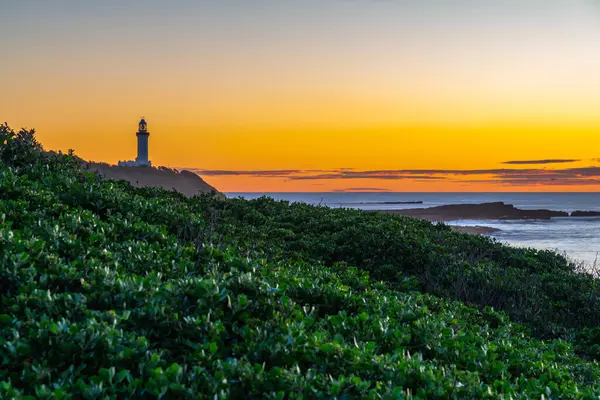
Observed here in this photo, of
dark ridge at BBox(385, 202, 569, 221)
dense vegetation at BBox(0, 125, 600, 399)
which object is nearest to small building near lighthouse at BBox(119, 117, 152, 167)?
dark ridge at BBox(385, 202, 569, 221)

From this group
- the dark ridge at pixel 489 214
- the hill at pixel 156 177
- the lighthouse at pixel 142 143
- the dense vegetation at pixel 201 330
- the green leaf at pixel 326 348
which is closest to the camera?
the dense vegetation at pixel 201 330

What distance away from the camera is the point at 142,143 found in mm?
77438

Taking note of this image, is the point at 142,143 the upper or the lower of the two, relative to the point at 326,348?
upper

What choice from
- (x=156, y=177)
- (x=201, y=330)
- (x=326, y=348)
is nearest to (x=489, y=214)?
(x=156, y=177)

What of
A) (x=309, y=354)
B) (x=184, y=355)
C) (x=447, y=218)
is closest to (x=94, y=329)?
(x=184, y=355)

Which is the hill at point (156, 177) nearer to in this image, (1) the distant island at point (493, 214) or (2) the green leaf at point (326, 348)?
(1) the distant island at point (493, 214)

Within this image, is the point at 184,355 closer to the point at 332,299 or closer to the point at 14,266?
the point at 14,266

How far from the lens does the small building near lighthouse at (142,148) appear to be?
74812 mm

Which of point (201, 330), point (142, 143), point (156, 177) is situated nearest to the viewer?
point (201, 330)

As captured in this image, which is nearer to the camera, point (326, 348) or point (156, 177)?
point (326, 348)

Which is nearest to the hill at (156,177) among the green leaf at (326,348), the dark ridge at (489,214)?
the dark ridge at (489,214)

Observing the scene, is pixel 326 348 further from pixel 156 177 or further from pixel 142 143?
pixel 156 177

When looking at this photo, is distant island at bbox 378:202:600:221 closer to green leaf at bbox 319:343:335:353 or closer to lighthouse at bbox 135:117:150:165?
lighthouse at bbox 135:117:150:165

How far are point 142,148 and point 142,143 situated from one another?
0.72m
